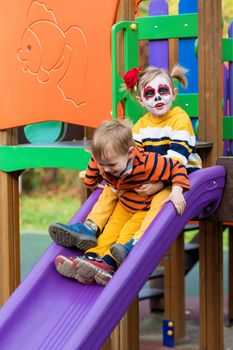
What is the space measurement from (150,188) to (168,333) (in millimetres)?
2270

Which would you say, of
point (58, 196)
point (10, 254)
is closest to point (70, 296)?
point (10, 254)

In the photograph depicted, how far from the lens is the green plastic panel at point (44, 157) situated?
16.4ft

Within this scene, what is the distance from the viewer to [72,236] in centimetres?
417

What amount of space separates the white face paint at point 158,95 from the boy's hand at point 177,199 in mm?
563

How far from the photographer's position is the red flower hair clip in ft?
14.7

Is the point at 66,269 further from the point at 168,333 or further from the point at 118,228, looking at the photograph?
the point at 168,333

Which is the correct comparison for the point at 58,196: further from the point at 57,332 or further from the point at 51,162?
the point at 57,332

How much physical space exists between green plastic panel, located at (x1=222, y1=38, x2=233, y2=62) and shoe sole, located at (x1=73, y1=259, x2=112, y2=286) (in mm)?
1891

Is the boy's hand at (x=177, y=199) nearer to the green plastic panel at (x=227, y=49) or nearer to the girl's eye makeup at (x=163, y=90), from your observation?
the girl's eye makeup at (x=163, y=90)

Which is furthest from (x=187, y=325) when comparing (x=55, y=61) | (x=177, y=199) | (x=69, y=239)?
(x=177, y=199)

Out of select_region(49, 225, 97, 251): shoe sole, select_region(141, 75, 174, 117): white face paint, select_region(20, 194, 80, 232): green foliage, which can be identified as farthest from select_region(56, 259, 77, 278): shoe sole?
select_region(20, 194, 80, 232): green foliage

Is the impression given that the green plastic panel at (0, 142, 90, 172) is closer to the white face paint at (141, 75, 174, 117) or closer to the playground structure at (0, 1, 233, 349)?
the playground structure at (0, 1, 233, 349)

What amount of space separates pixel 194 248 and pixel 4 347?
11.7 ft

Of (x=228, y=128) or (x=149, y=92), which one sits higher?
(x=149, y=92)
